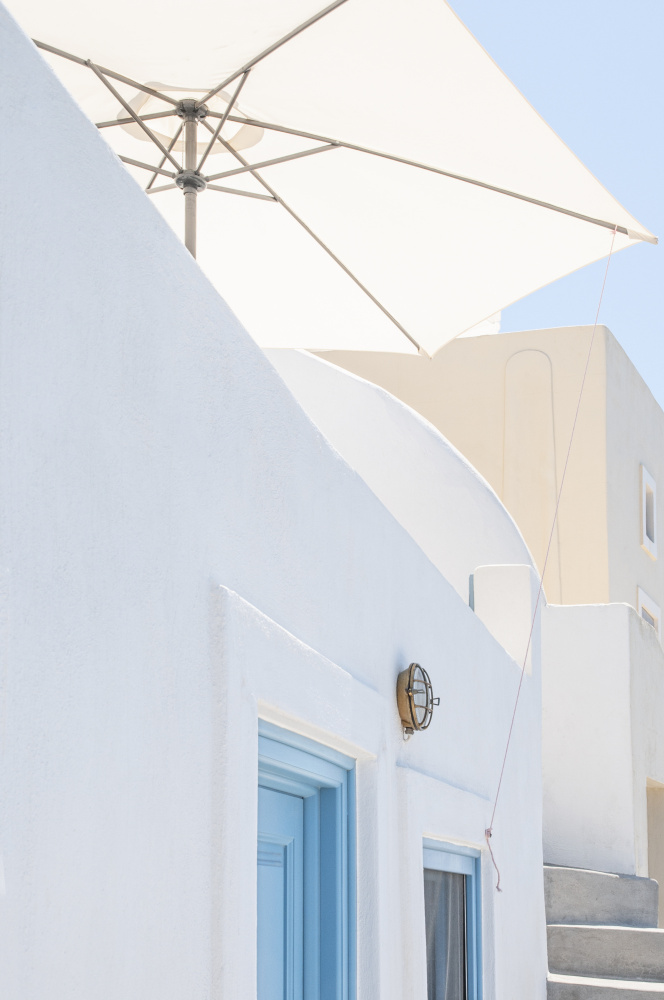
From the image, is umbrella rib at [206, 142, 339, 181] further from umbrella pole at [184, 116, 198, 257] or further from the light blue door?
the light blue door

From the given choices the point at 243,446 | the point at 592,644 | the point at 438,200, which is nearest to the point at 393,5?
the point at 438,200

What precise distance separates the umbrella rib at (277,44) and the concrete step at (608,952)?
6.41m

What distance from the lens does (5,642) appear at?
209 centimetres

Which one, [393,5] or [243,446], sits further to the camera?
[393,5]

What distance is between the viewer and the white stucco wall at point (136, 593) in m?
2.19

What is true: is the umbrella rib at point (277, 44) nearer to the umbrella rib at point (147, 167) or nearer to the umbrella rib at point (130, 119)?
the umbrella rib at point (130, 119)

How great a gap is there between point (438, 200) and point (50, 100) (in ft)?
12.4

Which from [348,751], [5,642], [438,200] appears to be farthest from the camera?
[438,200]

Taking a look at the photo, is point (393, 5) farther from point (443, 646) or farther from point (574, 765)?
point (574, 765)

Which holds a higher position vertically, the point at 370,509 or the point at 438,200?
the point at 438,200

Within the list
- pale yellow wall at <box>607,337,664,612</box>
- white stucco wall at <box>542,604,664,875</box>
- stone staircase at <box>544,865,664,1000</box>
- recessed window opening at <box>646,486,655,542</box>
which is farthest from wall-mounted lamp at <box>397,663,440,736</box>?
recessed window opening at <box>646,486,655,542</box>

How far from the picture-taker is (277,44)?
4906 millimetres

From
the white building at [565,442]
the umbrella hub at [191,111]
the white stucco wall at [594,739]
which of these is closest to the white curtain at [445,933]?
the umbrella hub at [191,111]

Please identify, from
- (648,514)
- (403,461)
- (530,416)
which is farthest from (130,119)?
(648,514)
